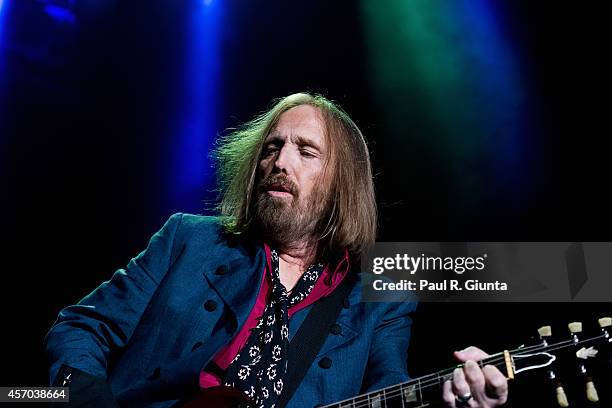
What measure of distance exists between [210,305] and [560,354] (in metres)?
1.36

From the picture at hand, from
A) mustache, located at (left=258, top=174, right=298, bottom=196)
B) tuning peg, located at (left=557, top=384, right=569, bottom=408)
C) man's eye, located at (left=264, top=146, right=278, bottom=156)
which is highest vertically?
man's eye, located at (left=264, top=146, right=278, bottom=156)

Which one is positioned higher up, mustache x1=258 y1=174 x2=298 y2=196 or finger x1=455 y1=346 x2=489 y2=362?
mustache x1=258 y1=174 x2=298 y2=196

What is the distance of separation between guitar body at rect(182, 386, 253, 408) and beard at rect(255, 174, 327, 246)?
97cm

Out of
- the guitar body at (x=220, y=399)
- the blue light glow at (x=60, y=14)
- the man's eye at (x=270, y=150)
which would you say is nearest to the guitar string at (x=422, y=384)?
the guitar body at (x=220, y=399)

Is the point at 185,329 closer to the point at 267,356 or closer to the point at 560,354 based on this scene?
the point at 267,356

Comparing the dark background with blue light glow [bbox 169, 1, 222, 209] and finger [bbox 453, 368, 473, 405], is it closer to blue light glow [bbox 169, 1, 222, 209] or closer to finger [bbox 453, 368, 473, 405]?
blue light glow [bbox 169, 1, 222, 209]

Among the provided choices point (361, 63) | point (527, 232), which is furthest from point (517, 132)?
point (361, 63)

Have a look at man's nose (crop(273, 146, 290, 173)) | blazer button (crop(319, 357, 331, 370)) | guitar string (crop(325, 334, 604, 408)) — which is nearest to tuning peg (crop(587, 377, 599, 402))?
guitar string (crop(325, 334, 604, 408))

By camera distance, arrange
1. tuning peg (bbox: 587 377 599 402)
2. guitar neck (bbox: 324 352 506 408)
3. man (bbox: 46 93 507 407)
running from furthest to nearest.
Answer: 1. man (bbox: 46 93 507 407)
2. guitar neck (bbox: 324 352 506 408)
3. tuning peg (bbox: 587 377 599 402)

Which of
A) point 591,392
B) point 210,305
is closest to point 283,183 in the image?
point 210,305

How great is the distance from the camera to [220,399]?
1.82 meters

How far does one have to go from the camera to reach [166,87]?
4496 millimetres

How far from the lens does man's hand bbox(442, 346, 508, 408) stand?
1.73 metres

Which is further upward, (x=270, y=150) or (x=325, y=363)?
(x=270, y=150)
